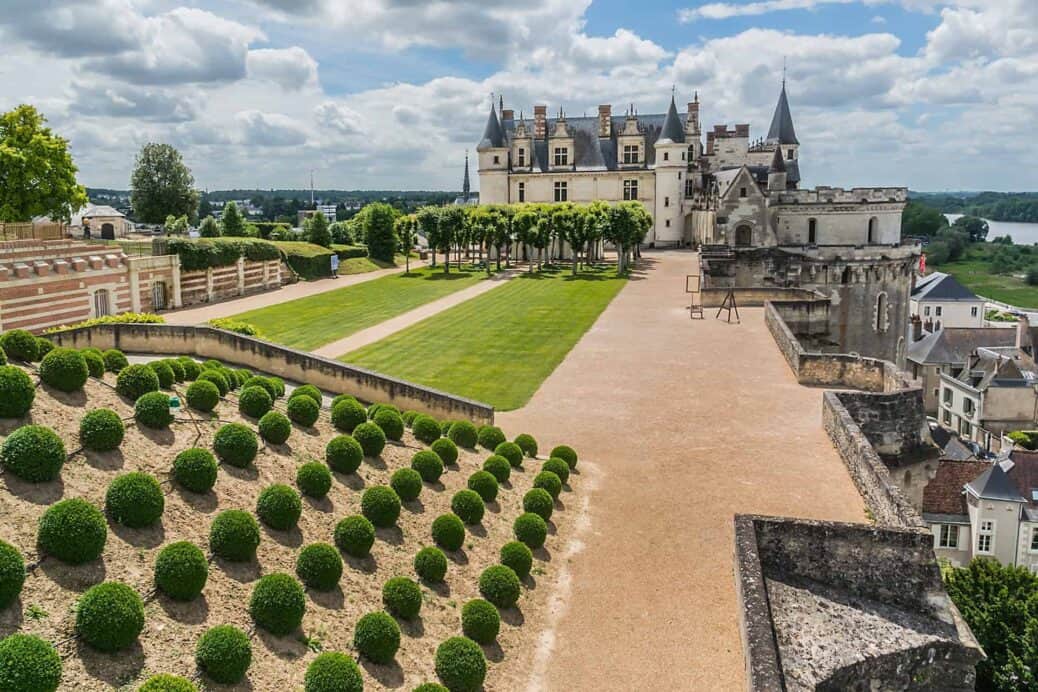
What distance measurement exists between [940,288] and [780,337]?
67578 millimetres

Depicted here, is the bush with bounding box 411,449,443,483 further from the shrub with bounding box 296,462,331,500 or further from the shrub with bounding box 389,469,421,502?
the shrub with bounding box 296,462,331,500

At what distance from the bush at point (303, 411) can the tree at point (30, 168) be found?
34549 millimetres

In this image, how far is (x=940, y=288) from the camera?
3391 inches

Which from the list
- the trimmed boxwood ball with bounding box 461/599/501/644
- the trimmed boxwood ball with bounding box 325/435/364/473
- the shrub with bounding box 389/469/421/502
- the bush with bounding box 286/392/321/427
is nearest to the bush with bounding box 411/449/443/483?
the shrub with bounding box 389/469/421/502

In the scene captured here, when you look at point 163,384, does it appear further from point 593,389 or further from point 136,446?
point 593,389

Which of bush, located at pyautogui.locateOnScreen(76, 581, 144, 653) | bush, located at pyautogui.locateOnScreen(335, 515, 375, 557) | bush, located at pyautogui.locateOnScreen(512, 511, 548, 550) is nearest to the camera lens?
bush, located at pyautogui.locateOnScreen(76, 581, 144, 653)

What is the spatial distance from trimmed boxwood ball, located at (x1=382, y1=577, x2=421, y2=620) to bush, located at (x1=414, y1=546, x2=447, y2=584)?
2.86 ft

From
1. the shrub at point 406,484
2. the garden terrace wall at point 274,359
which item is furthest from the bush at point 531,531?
the garden terrace wall at point 274,359

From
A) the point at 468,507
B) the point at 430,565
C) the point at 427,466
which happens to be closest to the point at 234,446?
the point at 430,565

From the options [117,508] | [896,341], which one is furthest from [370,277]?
[117,508]

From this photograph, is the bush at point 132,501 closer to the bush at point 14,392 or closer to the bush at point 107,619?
the bush at point 107,619

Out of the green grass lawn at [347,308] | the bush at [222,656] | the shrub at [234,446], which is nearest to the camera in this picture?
the bush at [222,656]

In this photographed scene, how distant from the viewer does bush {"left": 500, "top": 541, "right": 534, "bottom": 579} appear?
40.4 feet

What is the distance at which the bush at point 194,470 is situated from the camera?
10.6m
